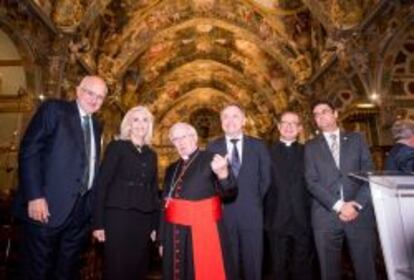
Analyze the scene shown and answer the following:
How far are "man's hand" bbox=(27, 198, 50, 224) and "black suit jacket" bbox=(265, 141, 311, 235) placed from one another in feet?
7.45

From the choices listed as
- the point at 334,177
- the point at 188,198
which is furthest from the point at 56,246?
the point at 334,177

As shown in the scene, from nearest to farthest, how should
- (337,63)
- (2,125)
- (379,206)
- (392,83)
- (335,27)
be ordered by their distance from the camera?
(379,206) → (392,83) → (335,27) → (337,63) → (2,125)

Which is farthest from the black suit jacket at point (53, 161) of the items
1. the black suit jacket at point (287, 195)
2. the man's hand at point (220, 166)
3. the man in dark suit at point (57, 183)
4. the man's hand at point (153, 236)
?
the black suit jacket at point (287, 195)

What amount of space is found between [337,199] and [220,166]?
4.93ft

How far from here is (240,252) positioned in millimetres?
3998

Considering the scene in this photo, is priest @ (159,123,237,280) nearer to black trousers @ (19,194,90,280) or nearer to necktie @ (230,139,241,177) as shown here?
necktie @ (230,139,241,177)

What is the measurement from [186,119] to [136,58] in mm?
9552

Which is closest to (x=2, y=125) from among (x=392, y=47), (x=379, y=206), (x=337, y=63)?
(x=337, y=63)

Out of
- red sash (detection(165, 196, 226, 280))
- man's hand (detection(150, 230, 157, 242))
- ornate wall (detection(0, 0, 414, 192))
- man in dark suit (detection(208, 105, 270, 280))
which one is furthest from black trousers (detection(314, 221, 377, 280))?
ornate wall (detection(0, 0, 414, 192))

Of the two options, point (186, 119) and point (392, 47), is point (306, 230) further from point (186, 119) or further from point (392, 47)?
point (186, 119)

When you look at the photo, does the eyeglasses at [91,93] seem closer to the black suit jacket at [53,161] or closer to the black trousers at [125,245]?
the black suit jacket at [53,161]

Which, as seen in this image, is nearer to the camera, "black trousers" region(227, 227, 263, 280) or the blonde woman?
the blonde woman

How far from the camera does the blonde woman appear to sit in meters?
3.69

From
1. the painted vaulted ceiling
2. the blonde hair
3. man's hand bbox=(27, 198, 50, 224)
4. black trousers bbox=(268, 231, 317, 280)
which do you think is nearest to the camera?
man's hand bbox=(27, 198, 50, 224)
